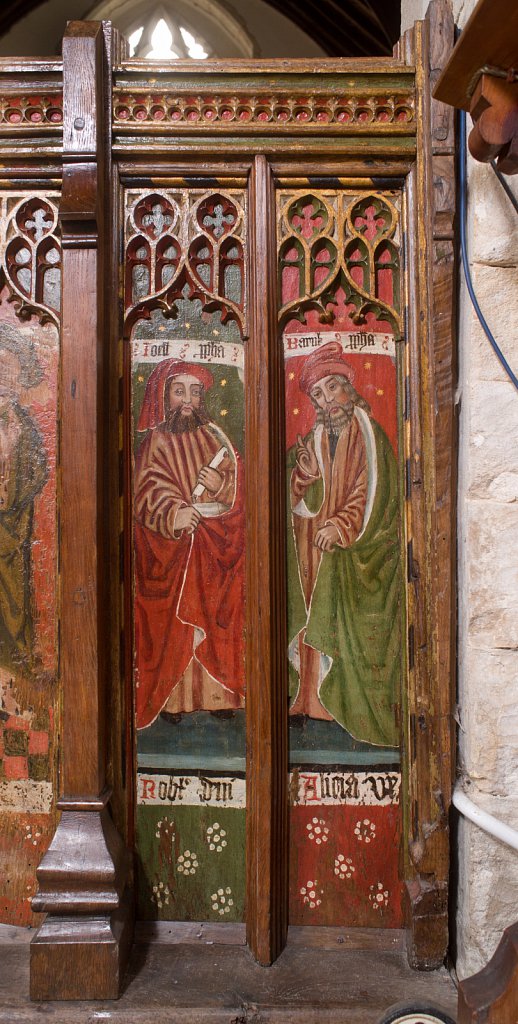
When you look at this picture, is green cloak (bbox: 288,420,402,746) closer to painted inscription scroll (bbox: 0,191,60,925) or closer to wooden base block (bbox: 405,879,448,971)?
wooden base block (bbox: 405,879,448,971)

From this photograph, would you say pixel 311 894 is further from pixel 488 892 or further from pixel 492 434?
pixel 492 434

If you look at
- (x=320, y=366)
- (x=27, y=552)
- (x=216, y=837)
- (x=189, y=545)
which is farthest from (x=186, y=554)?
(x=216, y=837)

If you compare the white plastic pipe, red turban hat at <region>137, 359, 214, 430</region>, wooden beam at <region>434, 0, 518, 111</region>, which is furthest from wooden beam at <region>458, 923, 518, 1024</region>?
wooden beam at <region>434, 0, 518, 111</region>

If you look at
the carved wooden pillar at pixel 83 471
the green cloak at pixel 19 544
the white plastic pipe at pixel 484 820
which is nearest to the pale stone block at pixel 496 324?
the carved wooden pillar at pixel 83 471

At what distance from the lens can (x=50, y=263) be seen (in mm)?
2156

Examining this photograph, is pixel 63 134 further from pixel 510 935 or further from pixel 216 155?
pixel 510 935

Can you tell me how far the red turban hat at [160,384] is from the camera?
218 centimetres

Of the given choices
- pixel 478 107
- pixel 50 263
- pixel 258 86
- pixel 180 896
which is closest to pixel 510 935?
pixel 180 896

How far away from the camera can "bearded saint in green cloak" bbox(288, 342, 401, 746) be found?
2.16m

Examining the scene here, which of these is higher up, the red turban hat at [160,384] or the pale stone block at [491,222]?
the pale stone block at [491,222]

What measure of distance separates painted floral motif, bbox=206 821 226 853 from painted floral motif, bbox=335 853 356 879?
375mm

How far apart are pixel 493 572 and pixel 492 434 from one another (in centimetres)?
41

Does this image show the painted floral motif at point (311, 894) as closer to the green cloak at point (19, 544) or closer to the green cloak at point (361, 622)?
the green cloak at point (361, 622)

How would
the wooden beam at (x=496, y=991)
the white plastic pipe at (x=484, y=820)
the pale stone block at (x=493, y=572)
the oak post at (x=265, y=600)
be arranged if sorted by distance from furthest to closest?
the oak post at (x=265, y=600) < the pale stone block at (x=493, y=572) < the white plastic pipe at (x=484, y=820) < the wooden beam at (x=496, y=991)
